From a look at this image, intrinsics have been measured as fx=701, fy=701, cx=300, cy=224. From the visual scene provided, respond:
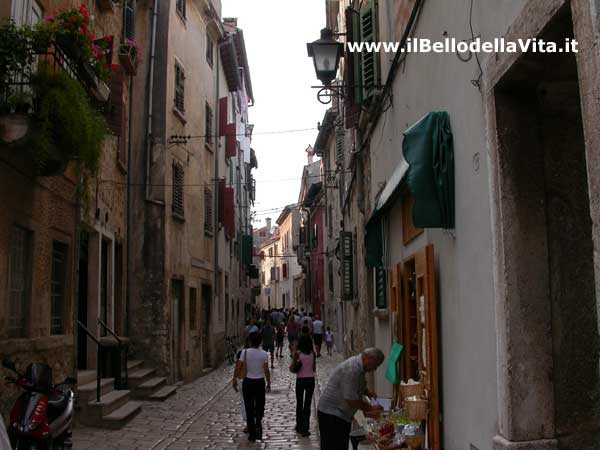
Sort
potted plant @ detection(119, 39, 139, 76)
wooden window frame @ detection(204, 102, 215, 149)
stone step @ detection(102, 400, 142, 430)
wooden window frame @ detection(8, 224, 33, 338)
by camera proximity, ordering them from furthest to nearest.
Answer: wooden window frame @ detection(204, 102, 215, 149), potted plant @ detection(119, 39, 139, 76), stone step @ detection(102, 400, 142, 430), wooden window frame @ detection(8, 224, 33, 338)

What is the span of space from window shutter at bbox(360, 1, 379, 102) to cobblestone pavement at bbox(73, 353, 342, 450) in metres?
5.45

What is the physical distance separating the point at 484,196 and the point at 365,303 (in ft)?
30.9

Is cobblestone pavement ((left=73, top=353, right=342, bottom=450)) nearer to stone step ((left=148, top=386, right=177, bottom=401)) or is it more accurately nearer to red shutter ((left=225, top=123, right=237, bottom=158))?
stone step ((left=148, top=386, right=177, bottom=401))

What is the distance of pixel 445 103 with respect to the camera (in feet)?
20.6

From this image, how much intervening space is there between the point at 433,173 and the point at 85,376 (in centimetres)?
883

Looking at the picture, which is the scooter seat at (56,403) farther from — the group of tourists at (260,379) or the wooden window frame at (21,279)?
the group of tourists at (260,379)

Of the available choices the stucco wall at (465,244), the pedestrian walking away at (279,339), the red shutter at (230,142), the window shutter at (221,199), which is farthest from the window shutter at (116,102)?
the pedestrian walking away at (279,339)

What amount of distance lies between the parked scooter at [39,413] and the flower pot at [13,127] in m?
2.44

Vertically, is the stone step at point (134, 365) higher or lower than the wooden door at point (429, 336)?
lower

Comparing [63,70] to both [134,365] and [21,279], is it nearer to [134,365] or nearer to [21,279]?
[21,279]

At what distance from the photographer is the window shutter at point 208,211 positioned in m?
23.3

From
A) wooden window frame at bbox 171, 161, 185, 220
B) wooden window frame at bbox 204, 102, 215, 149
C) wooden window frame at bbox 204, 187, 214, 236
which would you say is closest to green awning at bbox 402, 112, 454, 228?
wooden window frame at bbox 171, 161, 185, 220

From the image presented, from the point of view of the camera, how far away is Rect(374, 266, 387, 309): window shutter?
36.8 ft

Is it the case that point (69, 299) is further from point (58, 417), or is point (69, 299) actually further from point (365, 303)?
point (365, 303)
